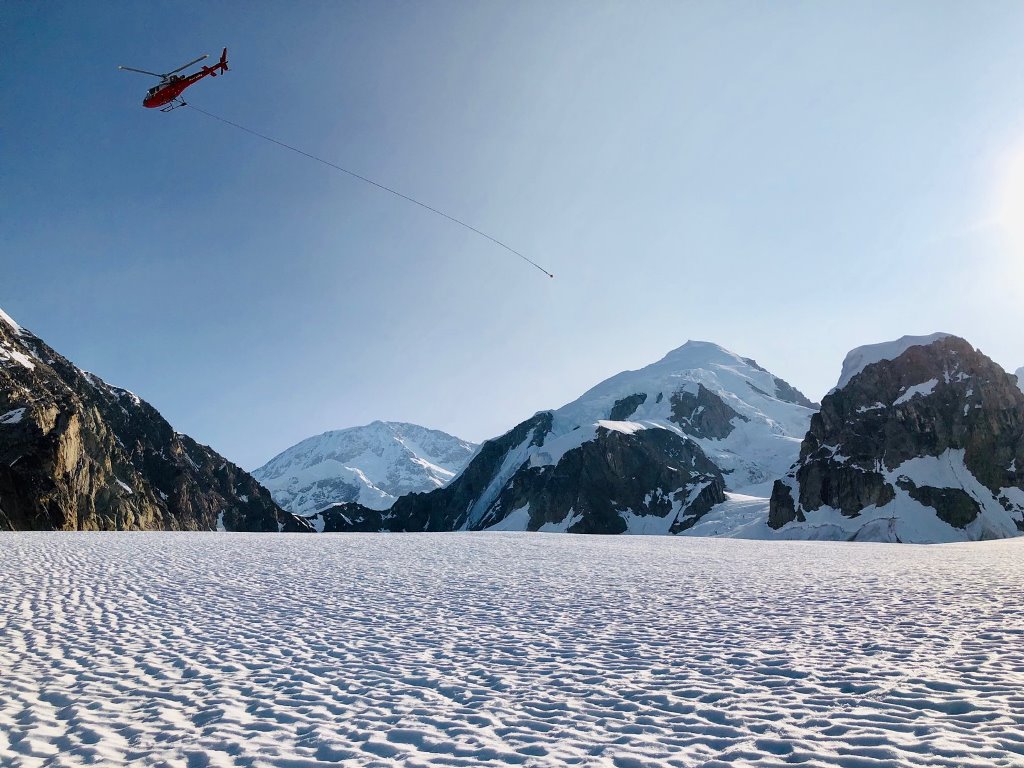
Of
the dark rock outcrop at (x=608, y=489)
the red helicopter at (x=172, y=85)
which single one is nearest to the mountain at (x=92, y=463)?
the red helicopter at (x=172, y=85)

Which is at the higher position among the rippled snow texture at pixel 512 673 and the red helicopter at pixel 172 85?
the red helicopter at pixel 172 85

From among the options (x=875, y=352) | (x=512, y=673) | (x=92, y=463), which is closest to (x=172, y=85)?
(x=512, y=673)

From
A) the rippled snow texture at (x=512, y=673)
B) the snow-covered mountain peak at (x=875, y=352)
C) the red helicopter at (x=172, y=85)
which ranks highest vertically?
the snow-covered mountain peak at (x=875, y=352)

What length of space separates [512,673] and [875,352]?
15908 centimetres

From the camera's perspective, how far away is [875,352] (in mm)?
139000

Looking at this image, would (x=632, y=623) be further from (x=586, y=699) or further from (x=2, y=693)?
(x=2, y=693)

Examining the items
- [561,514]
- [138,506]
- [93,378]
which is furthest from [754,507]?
[93,378]

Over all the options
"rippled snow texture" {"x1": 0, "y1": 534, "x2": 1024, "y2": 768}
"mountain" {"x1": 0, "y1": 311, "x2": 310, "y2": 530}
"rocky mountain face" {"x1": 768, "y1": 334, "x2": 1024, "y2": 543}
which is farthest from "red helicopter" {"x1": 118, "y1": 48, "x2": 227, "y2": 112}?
"rocky mountain face" {"x1": 768, "y1": 334, "x2": 1024, "y2": 543}

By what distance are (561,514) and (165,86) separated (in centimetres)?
16213

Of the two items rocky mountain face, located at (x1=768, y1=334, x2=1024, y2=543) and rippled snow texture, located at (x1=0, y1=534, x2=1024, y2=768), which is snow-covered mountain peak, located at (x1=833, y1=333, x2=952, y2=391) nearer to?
rocky mountain face, located at (x1=768, y1=334, x2=1024, y2=543)

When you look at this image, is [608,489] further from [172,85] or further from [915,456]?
[172,85]

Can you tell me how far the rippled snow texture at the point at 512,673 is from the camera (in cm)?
650

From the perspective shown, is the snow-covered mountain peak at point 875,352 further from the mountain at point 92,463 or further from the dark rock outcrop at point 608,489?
the mountain at point 92,463

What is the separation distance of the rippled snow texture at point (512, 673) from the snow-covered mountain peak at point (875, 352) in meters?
141
